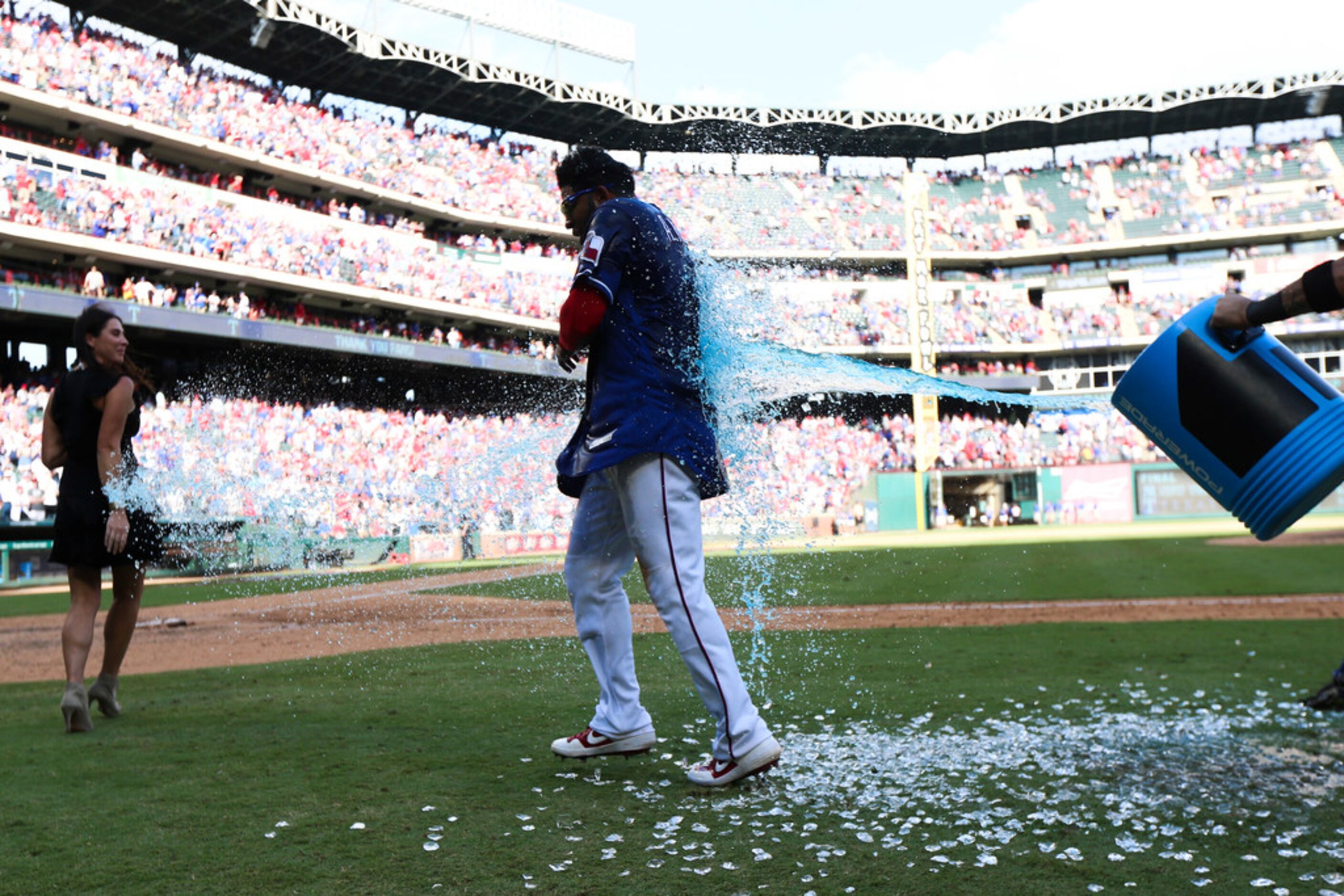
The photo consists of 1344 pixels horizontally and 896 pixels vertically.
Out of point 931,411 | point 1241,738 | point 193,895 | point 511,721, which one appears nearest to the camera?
point 193,895

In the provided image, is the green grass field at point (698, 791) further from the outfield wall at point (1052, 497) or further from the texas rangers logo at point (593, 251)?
the outfield wall at point (1052, 497)

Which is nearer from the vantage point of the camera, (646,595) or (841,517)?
(646,595)

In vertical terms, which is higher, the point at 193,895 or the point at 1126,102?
the point at 1126,102

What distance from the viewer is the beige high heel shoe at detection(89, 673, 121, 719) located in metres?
5.17

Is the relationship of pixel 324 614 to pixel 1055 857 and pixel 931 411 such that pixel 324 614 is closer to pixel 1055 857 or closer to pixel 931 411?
pixel 1055 857

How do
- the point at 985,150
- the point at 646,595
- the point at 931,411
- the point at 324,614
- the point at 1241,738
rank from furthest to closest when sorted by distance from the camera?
the point at 985,150, the point at 931,411, the point at 646,595, the point at 324,614, the point at 1241,738

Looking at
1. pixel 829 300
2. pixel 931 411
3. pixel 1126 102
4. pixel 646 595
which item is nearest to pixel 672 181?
pixel 829 300

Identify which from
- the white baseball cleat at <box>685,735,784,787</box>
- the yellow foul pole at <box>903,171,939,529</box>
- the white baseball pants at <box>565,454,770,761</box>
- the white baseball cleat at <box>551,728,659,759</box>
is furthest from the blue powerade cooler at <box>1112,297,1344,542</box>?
the yellow foul pole at <box>903,171,939,529</box>

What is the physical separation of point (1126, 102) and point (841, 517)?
2531cm

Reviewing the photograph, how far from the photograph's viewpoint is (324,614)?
11.7m

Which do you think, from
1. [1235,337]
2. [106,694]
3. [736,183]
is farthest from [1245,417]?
[736,183]

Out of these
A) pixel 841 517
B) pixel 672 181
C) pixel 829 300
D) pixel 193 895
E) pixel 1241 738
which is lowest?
pixel 841 517

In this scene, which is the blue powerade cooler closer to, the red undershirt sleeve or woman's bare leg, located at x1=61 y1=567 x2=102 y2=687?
the red undershirt sleeve

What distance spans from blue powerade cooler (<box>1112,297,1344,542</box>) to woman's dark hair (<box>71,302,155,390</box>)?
4369mm
